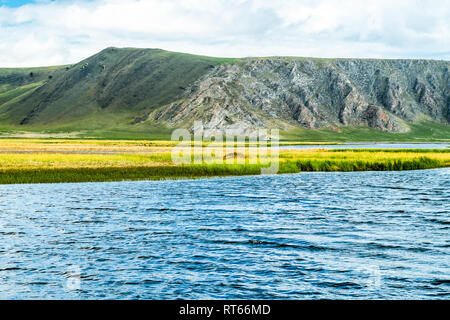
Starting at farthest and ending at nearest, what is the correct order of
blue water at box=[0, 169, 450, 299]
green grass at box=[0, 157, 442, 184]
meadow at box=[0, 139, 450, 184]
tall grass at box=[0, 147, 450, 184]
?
meadow at box=[0, 139, 450, 184] → tall grass at box=[0, 147, 450, 184] → green grass at box=[0, 157, 442, 184] → blue water at box=[0, 169, 450, 299]

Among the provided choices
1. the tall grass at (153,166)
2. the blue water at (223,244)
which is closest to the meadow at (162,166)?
the tall grass at (153,166)

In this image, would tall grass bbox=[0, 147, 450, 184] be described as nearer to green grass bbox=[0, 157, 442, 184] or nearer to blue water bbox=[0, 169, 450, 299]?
green grass bbox=[0, 157, 442, 184]

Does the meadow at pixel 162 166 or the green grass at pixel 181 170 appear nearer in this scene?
the green grass at pixel 181 170

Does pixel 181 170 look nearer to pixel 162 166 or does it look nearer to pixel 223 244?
pixel 162 166

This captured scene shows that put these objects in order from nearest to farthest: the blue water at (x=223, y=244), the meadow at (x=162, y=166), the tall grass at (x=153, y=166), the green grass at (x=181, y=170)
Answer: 1. the blue water at (x=223, y=244)
2. the green grass at (x=181, y=170)
3. the tall grass at (x=153, y=166)
4. the meadow at (x=162, y=166)

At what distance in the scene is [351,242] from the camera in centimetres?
2614

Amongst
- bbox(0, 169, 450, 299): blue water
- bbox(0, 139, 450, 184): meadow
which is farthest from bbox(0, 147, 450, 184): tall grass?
bbox(0, 169, 450, 299): blue water

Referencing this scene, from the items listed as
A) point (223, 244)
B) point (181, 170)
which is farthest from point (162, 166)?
point (223, 244)

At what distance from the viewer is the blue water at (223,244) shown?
18750 mm

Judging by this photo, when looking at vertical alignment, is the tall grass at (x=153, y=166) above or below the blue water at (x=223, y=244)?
above

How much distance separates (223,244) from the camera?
25.8 meters

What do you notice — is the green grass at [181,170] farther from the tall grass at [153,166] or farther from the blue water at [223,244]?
the blue water at [223,244]

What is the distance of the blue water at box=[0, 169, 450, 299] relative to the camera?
18750mm
